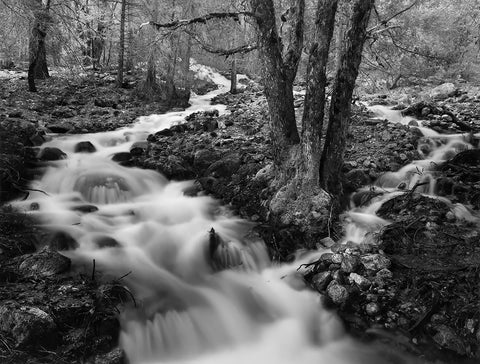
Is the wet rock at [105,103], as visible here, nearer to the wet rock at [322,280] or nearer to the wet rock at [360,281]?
the wet rock at [322,280]

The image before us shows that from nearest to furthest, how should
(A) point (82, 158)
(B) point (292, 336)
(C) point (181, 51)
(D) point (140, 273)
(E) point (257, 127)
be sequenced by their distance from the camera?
(B) point (292, 336), (D) point (140, 273), (A) point (82, 158), (E) point (257, 127), (C) point (181, 51)

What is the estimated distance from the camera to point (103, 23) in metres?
16.2

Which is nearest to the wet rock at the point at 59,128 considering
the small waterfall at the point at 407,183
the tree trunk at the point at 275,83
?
the tree trunk at the point at 275,83

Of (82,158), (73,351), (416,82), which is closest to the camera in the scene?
(73,351)

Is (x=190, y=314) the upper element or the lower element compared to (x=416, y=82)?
lower

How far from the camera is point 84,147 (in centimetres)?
952

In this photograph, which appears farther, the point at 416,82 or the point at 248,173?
the point at 416,82

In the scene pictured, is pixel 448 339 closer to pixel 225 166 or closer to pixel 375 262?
pixel 375 262

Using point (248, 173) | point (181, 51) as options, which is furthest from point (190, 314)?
point (181, 51)

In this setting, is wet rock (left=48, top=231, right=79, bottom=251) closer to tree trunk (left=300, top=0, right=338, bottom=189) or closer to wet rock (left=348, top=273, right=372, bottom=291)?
tree trunk (left=300, top=0, right=338, bottom=189)

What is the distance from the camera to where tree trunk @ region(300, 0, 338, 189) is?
572cm

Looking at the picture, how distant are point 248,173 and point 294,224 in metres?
1.92

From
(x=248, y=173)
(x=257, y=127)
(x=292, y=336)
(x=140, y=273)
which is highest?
(x=257, y=127)

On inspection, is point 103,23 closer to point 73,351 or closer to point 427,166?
point 427,166
